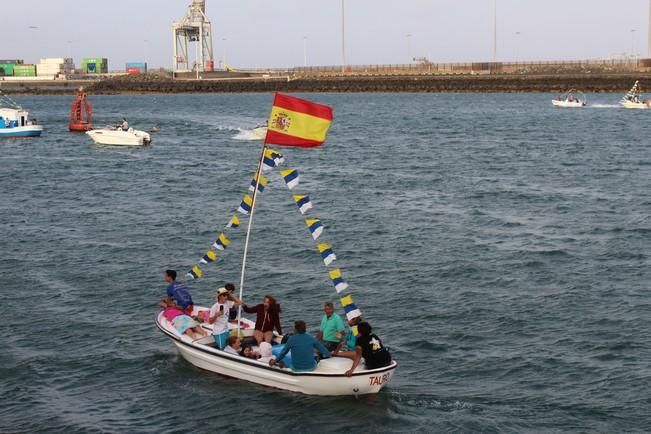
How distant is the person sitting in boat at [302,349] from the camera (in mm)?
19770

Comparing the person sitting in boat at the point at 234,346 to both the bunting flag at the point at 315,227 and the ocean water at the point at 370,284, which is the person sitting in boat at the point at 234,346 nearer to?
the ocean water at the point at 370,284

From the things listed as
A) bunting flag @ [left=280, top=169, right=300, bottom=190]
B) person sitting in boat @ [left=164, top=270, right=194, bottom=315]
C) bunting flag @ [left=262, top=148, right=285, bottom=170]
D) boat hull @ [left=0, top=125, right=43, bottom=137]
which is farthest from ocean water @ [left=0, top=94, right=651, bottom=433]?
boat hull @ [left=0, top=125, right=43, bottom=137]

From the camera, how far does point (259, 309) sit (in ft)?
71.2

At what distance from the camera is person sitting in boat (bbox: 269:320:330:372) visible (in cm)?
1977

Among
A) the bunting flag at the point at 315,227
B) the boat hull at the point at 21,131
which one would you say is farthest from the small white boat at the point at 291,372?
the boat hull at the point at 21,131

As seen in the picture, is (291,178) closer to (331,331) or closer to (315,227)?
(315,227)

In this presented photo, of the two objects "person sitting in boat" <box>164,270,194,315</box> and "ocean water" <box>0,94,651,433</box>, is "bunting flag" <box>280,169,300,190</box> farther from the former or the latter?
"ocean water" <box>0,94,651,433</box>

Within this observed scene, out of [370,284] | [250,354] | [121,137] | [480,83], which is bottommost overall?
[370,284]

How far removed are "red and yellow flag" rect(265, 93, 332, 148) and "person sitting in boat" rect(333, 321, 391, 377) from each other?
14.3 feet

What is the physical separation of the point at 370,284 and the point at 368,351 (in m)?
11.2

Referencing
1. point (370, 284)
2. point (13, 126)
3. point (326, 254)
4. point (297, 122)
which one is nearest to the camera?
point (297, 122)

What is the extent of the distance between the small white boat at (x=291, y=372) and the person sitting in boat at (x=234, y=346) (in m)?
0.24

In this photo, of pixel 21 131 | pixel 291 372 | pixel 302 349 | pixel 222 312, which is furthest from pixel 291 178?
pixel 21 131

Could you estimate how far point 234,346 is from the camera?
70.2 ft
